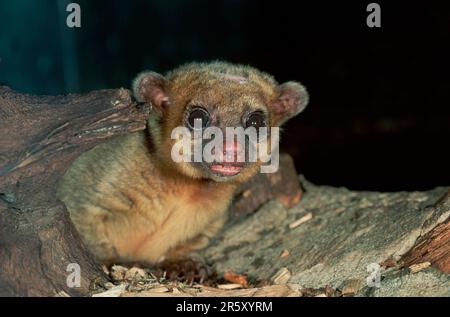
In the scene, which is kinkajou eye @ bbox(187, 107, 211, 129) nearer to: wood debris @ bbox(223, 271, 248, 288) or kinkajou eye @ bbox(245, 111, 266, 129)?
kinkajou eye @ bbox(245, 111, 266, 129)

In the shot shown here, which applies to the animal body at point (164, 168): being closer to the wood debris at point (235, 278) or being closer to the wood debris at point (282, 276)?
the wood debris at point (235, 278)

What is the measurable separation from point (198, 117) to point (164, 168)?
59cm

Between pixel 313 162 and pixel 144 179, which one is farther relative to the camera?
pixel 313 162

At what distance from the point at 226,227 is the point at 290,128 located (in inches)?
146

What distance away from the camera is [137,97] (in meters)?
4.30

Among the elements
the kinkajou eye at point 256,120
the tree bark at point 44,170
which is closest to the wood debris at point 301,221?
the kinkajou eye at point 256,120

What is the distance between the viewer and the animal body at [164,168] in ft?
13.6

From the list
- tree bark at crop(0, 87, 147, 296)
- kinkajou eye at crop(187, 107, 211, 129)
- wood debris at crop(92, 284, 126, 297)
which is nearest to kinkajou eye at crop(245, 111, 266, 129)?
kinkajou eye at crop(187, 107, 211, 129)

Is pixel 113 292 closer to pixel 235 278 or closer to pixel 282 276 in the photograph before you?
pixel 282 276

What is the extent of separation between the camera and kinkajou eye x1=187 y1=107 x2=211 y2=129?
4.07m

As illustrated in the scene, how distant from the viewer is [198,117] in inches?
161

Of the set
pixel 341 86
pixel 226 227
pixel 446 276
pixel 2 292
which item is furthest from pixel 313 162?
pixel 2 292
